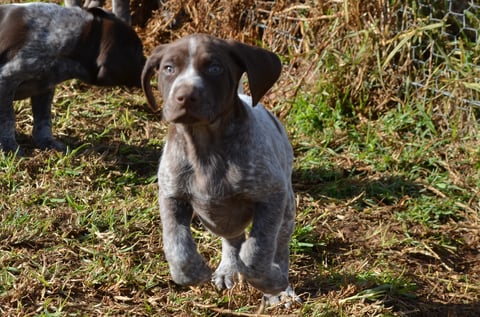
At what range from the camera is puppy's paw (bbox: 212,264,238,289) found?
476cm

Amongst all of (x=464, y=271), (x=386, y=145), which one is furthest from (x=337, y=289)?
(x=386, y=145)

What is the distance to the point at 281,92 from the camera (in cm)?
757

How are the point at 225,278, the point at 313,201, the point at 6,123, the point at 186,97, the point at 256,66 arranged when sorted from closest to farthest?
the point at 186,97
the point at 256,66
the point at 225,278
the point at 313,201
the point at 6,123

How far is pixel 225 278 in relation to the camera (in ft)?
15.7

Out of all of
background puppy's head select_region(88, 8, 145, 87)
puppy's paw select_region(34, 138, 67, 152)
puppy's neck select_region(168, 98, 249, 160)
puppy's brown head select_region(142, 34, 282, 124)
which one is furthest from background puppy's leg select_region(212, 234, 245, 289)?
background puppy's head select_region(88, 8, 145, 87)

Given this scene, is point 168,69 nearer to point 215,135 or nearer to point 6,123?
point 215,135

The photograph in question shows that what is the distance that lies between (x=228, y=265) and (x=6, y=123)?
95.9 inches

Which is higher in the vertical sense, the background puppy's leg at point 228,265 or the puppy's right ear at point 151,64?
the puppy's right ear at point 151,64

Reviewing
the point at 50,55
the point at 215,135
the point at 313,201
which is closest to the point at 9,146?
the point at 50,55

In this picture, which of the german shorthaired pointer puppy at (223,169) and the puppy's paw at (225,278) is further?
the puppy's paw at (225,278)

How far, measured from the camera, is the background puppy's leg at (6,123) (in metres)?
6.50

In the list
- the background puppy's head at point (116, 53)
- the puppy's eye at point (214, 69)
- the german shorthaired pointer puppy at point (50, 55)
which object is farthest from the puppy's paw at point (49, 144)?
the puppy's eye at point (214, 69)

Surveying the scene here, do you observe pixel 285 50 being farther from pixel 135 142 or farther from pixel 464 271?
pixel 464 271

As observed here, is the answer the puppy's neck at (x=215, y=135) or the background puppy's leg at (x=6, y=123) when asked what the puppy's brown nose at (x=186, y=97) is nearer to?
the puppy's neck at (x=215, y=135)
